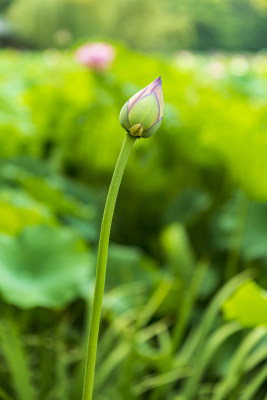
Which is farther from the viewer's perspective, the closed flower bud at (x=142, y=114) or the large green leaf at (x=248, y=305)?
the large green leaf at (x=248, y=305)

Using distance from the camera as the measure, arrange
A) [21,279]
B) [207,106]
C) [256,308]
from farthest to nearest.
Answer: [207,106] → [21,279] → [256,308]

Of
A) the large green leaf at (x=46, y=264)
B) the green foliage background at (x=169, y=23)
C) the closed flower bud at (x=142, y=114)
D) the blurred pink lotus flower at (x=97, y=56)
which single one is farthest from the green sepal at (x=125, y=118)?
the green foliage background at (x=169, y=23)

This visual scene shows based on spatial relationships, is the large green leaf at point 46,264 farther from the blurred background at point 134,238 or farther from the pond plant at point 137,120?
the pond plant at point 137,120

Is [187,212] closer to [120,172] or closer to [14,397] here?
[14,397]

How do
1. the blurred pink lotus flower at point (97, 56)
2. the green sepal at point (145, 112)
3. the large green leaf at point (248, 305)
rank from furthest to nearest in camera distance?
1. the blurred pink lotus flower at point (97, 56)
2. the large green leaf at point (248, 305)
3. the green sepal at point (145, 112)

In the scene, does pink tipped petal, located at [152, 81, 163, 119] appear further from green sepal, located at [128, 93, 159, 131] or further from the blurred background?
the blurred background

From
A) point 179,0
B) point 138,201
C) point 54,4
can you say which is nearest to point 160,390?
point 138,201

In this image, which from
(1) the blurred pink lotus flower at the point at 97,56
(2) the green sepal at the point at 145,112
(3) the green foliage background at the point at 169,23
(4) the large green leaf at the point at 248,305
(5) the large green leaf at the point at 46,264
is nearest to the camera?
(2) the green sepal at the point at 145,112
